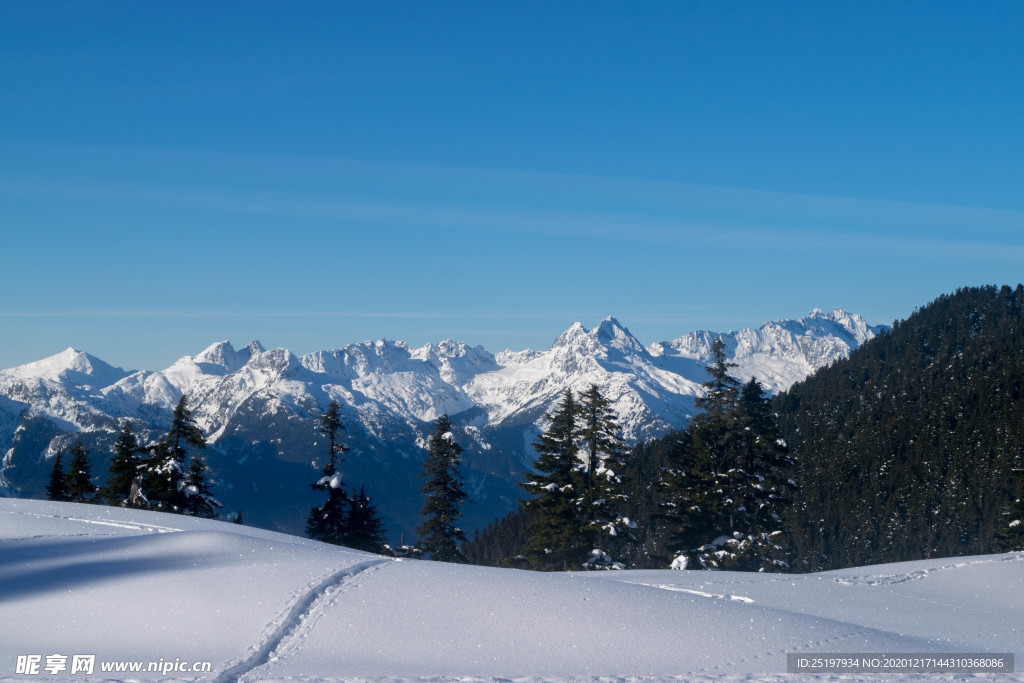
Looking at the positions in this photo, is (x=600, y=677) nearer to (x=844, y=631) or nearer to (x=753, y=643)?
(x=753, y=643)

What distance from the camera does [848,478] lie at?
157 metres

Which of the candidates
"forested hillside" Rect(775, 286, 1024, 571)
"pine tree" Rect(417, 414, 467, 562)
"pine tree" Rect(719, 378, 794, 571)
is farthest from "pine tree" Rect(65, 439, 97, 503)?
"forested hillside" Rect(775, 286, 1024, 571)

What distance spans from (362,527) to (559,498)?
43.6ft

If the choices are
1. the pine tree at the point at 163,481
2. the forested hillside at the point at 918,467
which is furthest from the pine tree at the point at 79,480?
the forested hillside at the point at 918,467

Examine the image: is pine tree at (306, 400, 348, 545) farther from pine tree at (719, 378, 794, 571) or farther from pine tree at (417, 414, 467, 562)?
pine tree at (719, 378, 794, 571)

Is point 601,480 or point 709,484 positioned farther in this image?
point 601,480

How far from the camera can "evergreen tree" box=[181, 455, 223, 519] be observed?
43281mm

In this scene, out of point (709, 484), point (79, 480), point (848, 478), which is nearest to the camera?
point (709, 484)

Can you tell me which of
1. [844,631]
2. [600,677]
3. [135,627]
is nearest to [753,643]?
[844,631]

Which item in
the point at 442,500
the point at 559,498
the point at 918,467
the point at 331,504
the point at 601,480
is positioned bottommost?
the point at 331,504

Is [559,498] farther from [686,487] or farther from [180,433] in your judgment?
[180,433]

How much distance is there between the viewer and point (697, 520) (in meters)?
37.3

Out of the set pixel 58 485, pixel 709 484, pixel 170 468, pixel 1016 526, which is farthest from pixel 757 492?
pixel 58 485

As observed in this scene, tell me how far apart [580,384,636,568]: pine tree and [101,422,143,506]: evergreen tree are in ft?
88.5
